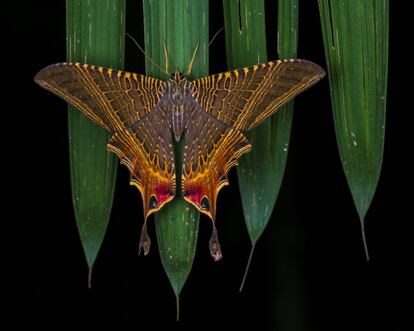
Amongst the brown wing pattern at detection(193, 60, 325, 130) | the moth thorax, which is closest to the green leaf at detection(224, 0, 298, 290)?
the brown wing pattern at detection(193, 60, 325, 130)

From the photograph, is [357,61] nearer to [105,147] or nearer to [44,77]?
[105,147]

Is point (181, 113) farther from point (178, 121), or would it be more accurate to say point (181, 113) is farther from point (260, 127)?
point (260, 127)

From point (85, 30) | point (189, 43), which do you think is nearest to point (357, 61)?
point (189, 43)

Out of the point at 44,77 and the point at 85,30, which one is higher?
the point at 85,30

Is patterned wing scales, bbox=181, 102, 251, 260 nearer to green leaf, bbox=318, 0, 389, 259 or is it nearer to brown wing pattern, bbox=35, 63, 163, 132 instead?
brown wing pattern, bbox=35, 63, 163, 132

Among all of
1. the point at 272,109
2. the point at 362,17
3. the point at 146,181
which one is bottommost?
the point at 146,181
